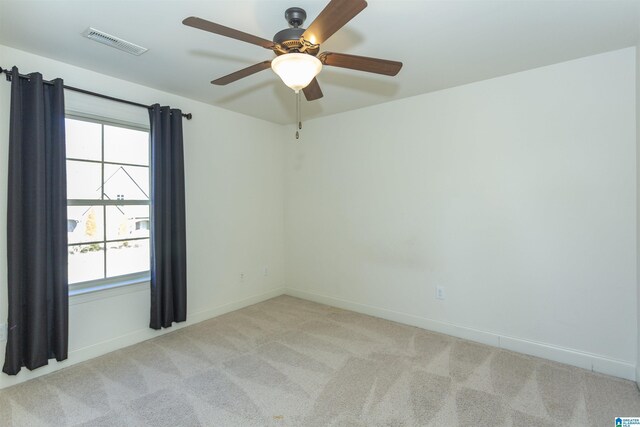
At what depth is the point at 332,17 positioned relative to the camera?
146 cm

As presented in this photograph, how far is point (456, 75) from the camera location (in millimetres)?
2836

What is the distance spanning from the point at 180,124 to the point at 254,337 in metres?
2.19

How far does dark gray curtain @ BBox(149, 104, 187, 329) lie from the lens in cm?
303

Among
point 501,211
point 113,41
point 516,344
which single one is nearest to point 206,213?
point 113,41

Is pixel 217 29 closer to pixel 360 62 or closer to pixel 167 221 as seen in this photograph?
pixel 360 62

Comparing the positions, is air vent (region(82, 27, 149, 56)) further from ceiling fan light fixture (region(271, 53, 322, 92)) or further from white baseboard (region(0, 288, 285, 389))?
white baseboard (region(0, 288, 285, 389))

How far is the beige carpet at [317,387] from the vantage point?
1989mm

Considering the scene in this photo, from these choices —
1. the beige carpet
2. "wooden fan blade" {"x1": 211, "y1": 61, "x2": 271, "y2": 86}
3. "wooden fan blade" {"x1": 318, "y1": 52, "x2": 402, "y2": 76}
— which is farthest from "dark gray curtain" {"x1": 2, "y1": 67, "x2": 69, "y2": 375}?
"wooden fan blade" {"x1": 318, "y1": 52, "x2": 402, "y2": 76}

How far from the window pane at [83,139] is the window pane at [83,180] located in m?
0.07

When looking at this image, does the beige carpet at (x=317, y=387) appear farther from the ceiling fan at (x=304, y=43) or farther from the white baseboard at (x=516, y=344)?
the ceiling fan at (x=304, y=43)

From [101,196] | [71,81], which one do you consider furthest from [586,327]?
[71,81]

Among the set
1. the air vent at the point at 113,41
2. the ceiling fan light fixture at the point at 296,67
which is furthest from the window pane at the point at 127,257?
the ceiling fan light fixture at the point at 296,67

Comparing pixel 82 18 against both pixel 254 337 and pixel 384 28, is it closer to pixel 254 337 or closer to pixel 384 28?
pixel 384 28

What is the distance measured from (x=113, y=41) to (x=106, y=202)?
1.33 meters
